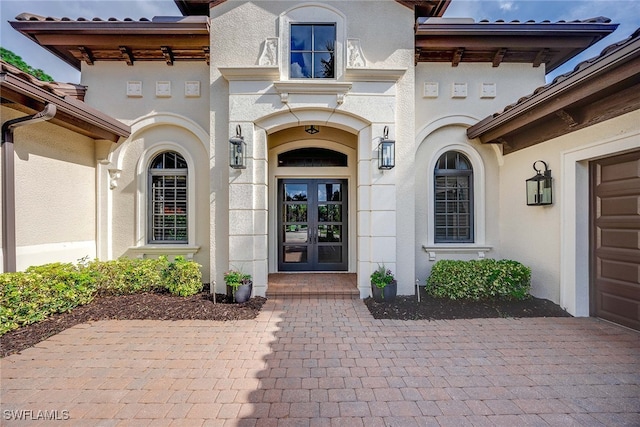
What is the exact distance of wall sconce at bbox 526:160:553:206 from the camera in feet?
16.4

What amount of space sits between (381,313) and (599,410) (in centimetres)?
267

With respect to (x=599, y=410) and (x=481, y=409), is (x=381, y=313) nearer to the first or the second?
(x=481, y=409)

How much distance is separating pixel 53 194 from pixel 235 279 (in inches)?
148

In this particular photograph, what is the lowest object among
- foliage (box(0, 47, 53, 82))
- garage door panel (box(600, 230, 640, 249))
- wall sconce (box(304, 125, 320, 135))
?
garage door panel (box(600, 230, 640, 249))

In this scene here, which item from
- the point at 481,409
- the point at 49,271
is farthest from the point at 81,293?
the point at 481,409

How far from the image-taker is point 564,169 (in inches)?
187

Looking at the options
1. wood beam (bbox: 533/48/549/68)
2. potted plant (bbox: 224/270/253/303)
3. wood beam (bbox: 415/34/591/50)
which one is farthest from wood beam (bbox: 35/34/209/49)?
wood beam (bbox: 533/48/549/68)

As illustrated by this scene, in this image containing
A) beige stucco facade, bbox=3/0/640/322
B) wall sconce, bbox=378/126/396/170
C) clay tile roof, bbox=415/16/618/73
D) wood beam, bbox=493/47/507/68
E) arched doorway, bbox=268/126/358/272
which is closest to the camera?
beige stucco facade, bbox=3/0/640/322

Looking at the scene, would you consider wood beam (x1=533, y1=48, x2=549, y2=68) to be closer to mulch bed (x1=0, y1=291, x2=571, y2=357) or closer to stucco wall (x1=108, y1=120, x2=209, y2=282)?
mulch bed (x1=0, y1=291, x2=571, y2=357)

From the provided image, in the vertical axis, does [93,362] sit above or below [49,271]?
below

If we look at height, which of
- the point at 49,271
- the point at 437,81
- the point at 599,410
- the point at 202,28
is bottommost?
the point at 599,410

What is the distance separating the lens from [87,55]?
20.1ft

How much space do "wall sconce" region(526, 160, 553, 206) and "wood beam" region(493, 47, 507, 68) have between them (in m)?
2.57

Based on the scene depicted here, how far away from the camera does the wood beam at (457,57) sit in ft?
20.0
